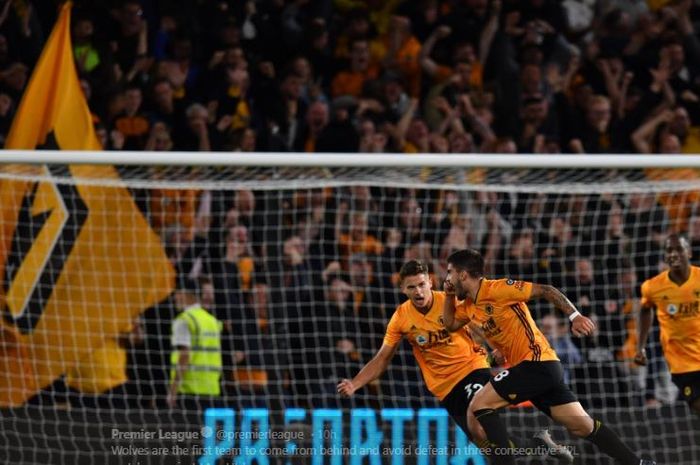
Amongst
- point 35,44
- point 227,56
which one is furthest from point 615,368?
point 35,44

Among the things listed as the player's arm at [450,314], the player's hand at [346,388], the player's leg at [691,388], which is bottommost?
the player's leg at [691,388]

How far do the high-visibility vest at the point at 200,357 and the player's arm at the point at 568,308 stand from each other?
10.5 feet

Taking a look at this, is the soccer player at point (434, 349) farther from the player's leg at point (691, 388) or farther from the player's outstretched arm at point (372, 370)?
the player's leg at point (691, 388)

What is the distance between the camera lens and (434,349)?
8.01 m

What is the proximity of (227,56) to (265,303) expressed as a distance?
8.78 ft

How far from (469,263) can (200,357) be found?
308cm

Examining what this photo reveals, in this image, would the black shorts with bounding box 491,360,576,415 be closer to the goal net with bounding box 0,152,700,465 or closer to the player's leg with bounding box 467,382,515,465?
the player's leg with bounding box 467,382,515,465

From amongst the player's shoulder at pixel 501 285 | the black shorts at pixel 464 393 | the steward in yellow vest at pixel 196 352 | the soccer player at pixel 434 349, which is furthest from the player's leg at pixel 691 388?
the steward in yellow vest at pixel 196 352

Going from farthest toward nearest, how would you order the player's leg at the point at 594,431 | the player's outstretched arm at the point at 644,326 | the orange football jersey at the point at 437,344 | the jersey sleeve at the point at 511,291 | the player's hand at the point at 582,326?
the player's outstretched arm at the point at 644,326 → the orange football jersey at the point at 437,344 → the player's leg at the point at 594,431 → the jersey sleeve at the point at 511,291 → the player's hand at the point at 582,326

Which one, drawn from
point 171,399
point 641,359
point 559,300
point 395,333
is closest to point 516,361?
point 559,300

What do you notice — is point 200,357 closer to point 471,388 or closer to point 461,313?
point 471,388

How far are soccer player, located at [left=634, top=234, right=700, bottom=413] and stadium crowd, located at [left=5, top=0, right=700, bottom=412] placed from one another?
85 centimetres

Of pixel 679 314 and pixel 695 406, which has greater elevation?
pixel 679 314

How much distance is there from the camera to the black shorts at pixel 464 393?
794cm
